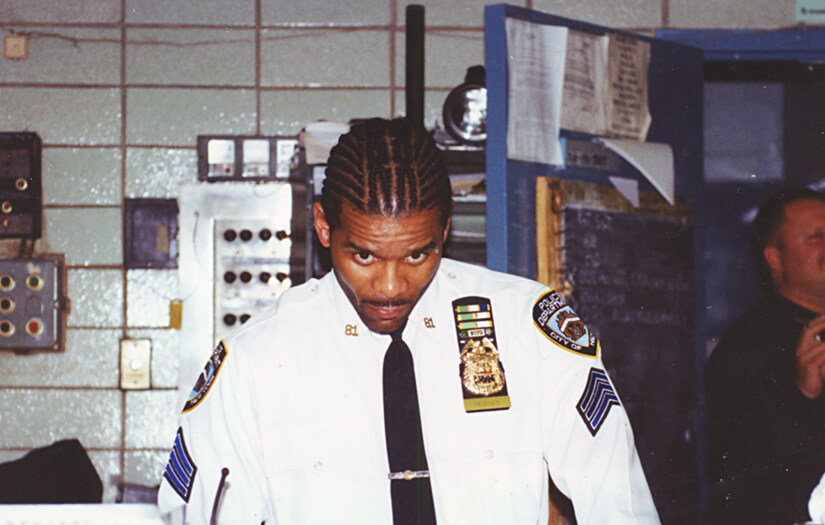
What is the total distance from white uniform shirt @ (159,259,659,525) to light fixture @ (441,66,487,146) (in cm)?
114

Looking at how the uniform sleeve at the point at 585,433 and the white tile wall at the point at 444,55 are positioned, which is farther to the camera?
the white tile wall at the point at 444,55

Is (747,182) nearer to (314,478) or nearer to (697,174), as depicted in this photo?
(697,174)

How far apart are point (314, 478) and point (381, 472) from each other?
4.5 inches

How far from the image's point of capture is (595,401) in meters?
1.30

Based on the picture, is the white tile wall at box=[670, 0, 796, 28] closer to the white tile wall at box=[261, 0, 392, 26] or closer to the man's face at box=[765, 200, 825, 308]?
the man's face at box=[765, 200, 825, 308]

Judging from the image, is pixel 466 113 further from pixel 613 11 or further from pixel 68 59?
pixel 68 59

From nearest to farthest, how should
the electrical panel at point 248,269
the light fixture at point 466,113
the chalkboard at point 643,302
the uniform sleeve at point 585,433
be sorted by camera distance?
1. the uniform sleeve at point 585,433
2. the chalkboard at point 643,302
3. the light fixture at point 466,113
4. the electrical panel at point 248,269

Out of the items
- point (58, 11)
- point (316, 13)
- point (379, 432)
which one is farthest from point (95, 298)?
point (379, 432)

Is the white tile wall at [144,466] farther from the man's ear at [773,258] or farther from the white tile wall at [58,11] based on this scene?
the man's ear at [773,258]

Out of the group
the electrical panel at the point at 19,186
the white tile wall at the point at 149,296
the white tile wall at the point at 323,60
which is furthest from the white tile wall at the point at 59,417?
the white tile wall at the point at 323,60

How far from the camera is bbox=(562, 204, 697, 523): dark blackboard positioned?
2289 mm

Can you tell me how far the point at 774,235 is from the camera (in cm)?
279

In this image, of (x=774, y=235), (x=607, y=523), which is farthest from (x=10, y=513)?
(x=774, y=235)

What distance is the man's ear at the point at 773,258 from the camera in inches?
107
